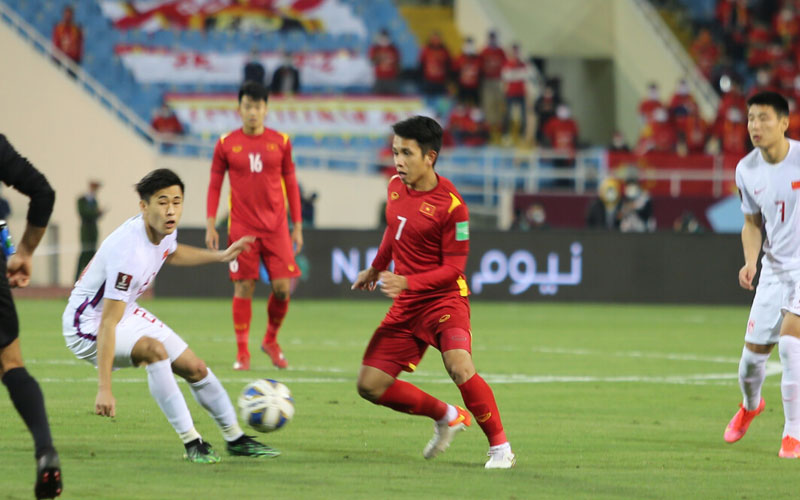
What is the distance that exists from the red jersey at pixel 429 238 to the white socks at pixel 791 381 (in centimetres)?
197

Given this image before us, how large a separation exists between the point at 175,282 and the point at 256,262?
33.2ft

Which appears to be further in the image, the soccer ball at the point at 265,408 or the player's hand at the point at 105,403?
the soccer ball at the point at 265,408

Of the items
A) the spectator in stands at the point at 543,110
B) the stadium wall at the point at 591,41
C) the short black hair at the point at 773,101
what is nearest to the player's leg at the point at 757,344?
the short black hair at the point at 773,101

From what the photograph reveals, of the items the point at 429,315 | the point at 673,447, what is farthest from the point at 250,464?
the point at 673,447

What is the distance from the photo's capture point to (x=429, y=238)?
7434mm

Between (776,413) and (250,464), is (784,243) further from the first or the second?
(250,464)

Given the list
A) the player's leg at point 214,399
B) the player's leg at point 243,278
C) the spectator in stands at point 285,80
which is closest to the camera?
the player's leg at point 214,399

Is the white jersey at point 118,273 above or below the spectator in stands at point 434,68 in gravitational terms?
below

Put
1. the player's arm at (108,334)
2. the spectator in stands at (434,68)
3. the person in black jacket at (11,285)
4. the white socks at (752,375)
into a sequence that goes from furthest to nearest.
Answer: the spectator in stands at (434,68), the white socks at (752,375), the player's arm at (108,334), the person in black jacket at (11,285)

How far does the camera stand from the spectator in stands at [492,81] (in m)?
30.3

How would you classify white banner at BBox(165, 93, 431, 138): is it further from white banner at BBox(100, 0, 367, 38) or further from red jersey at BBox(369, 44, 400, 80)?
white banner at BBox(100, 0, 367, 38)

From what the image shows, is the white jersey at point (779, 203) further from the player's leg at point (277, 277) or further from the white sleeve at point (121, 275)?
the player's leg at point (277, 277)

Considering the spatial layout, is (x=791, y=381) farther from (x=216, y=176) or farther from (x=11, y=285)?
(x=216, y=176)

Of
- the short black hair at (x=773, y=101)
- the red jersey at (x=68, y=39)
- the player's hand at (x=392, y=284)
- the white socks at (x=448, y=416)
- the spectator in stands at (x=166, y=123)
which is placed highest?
the red jersey at (x=68, y=39)
